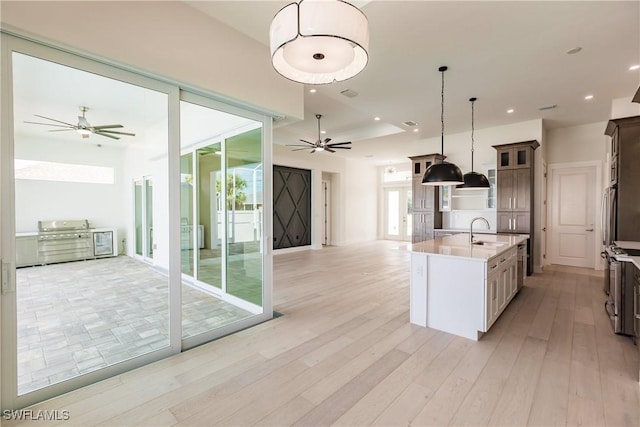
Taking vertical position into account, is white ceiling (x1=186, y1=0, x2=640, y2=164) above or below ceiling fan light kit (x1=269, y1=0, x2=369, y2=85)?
above

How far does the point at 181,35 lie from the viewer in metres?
2.60

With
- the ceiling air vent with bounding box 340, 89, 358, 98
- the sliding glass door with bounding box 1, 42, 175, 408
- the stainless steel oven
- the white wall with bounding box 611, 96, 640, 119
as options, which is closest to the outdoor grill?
the sliding glass door with bounding box 1, 42, 175, 408

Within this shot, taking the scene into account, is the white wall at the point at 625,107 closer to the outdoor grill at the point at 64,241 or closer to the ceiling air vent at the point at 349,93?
the ceiling air vent at the point at 349,93

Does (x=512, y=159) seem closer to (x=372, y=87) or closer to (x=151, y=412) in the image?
(x=372, y=87)

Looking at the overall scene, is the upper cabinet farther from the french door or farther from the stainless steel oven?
the french door

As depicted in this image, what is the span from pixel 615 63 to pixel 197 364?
621 centimetres

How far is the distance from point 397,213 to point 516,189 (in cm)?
610

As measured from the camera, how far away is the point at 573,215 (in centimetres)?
667

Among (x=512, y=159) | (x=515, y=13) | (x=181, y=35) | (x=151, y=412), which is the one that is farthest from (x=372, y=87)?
(x=151, y=412)

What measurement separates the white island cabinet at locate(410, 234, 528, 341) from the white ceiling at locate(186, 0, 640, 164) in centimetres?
246

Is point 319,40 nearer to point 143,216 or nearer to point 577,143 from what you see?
point 143,216

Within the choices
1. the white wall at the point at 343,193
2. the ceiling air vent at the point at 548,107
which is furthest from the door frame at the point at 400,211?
the ceiling air vent at the point at 548,107

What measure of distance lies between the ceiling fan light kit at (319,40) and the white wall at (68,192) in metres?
2.01

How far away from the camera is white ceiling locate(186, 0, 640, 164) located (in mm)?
2803
